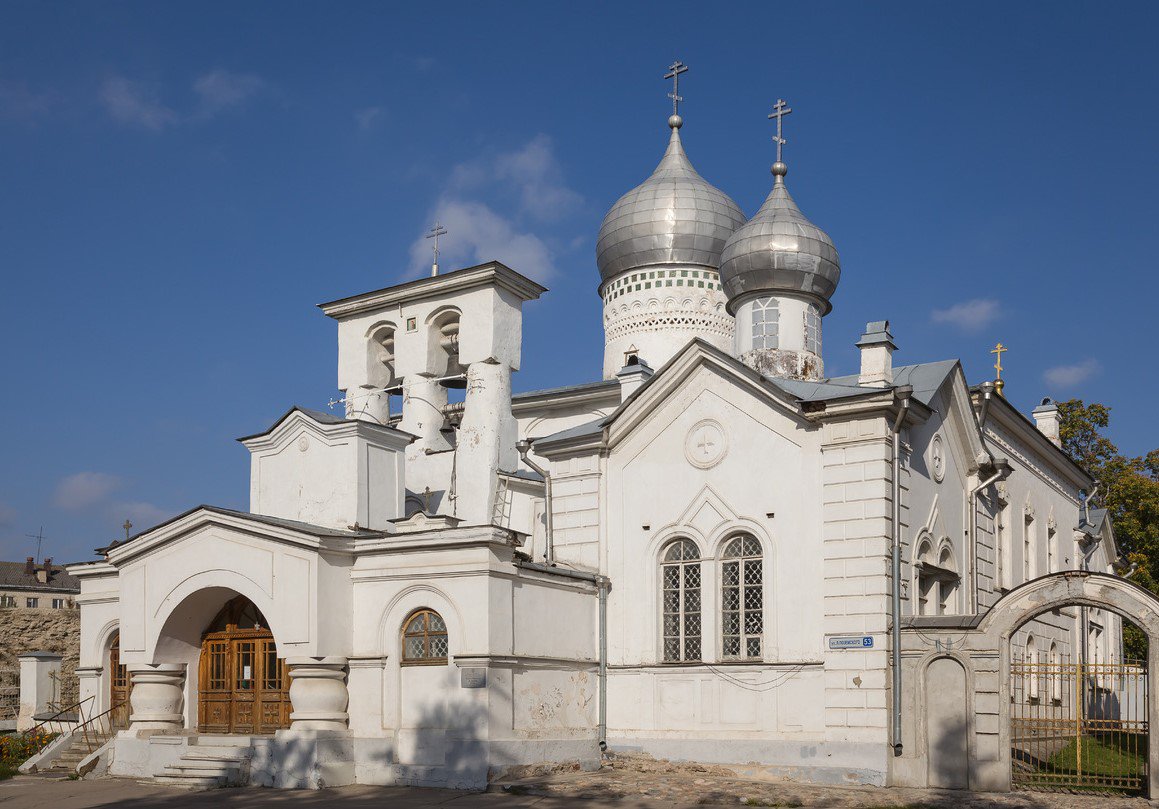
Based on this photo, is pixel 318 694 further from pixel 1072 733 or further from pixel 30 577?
pixel 30 577

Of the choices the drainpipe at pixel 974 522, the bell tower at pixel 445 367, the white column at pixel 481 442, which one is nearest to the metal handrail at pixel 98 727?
the bell tower at pixel 445 367

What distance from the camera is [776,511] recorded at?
17.1m

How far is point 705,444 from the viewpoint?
707 inches

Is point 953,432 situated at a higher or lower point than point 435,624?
higher

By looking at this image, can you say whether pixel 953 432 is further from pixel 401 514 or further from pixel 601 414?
pixel 401 514

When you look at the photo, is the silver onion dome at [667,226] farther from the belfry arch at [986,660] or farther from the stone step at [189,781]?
the stone step at [189,781]

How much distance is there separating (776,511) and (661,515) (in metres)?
1.79

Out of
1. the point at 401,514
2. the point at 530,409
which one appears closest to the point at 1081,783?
the point at 401,514

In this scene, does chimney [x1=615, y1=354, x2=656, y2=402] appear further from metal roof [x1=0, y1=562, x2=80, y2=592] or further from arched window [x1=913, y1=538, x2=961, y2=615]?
metal roof [x1=0, y1=562, x2=80, y2=592]

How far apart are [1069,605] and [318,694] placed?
370 inches

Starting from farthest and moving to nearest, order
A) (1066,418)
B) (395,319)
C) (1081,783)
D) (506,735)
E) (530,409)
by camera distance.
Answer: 1. (1066,418)
2. (530,409)
3. (395,319)
4. (506,735)
5. (1081,783)

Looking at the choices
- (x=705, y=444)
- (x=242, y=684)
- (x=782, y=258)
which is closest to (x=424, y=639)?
(x=242, y=684)

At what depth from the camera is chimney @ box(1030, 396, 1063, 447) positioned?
26719 mm

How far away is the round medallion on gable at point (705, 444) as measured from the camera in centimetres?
1780
